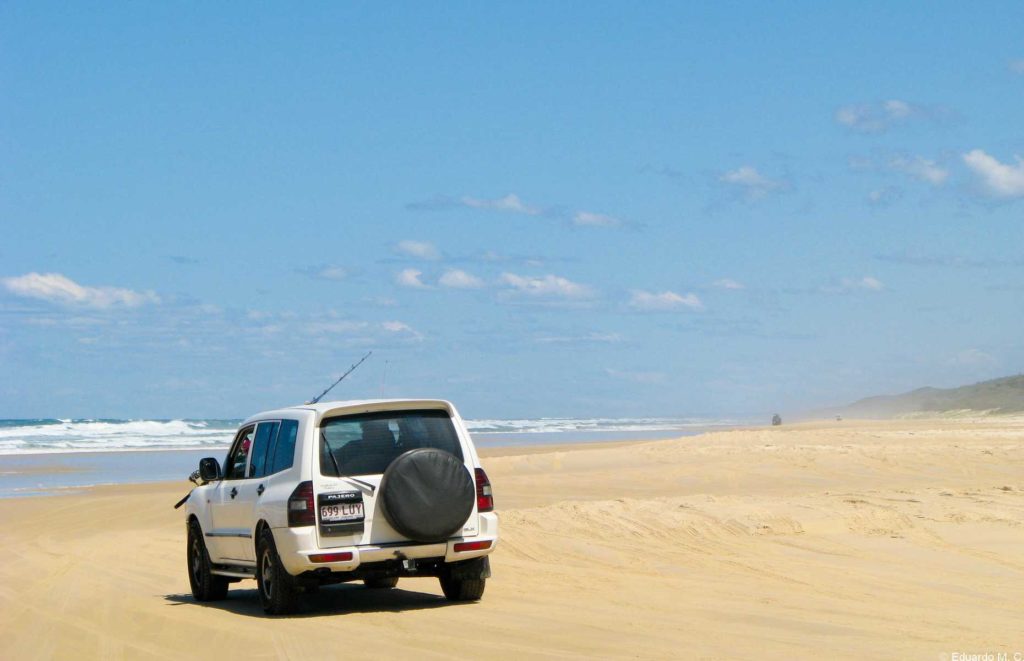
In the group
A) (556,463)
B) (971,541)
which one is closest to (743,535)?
(971,541)

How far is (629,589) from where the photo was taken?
1165cm

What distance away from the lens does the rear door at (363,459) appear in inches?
395

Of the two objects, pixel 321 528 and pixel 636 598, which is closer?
pixel 321 528

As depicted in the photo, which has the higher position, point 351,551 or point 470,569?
point 351,551

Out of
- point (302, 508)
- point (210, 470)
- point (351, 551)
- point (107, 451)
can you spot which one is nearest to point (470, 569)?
point (351, 551)

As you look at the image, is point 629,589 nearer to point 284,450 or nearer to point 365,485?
point 365,485

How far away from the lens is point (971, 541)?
46.9 ft

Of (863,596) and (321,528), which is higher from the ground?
(321,528)

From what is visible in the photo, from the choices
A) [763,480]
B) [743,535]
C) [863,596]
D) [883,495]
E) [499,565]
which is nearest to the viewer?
[863,596]

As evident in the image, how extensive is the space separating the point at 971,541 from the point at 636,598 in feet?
17.5

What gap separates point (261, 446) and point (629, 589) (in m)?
3.69

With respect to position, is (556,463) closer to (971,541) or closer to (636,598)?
(971,541)

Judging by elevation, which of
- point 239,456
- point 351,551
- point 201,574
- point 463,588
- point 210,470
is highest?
point 239,456

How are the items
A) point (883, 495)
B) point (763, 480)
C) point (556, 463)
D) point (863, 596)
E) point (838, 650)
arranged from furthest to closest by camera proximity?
point (556, 463) < point (763, 480) < point (883, 495) < point (863, 596) < point (838, 650)
